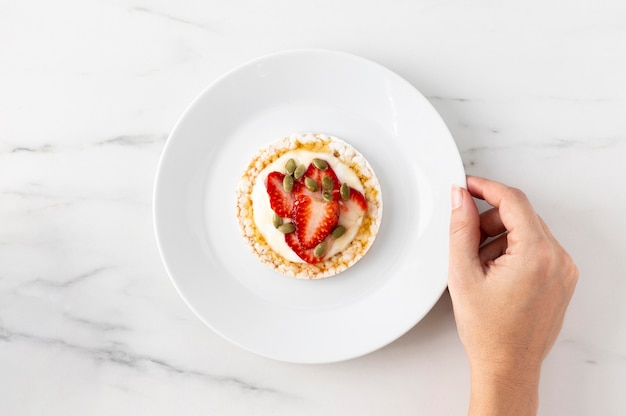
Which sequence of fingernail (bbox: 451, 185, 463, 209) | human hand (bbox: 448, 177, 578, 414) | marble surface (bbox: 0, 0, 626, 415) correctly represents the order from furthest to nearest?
marble surface (bbox: 0, 0, 626, 415) → fingernail (bbox: 451, 185, 463, 209) → human hand (bbox: 448, 177, 578, 414)

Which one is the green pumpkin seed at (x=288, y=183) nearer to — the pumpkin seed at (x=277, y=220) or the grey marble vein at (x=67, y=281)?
the pumpkin seed at (x=277, y=220)

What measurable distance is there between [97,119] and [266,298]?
3.08ft

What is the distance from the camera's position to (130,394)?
2123 mm

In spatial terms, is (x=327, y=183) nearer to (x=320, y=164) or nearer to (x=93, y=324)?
(x=320, y=164)

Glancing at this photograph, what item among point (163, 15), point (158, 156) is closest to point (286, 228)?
point (158, 156)

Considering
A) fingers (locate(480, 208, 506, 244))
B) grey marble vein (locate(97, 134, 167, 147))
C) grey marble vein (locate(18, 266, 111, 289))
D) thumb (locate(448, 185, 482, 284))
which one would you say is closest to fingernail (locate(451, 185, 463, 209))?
thumb (locate(448, 185, 482, 284))

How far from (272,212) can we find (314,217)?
15cm

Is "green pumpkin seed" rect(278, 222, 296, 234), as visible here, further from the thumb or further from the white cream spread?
the thumb

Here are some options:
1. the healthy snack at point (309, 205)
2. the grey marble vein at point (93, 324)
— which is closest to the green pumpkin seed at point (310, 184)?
the healthy snack at point (309, 205)

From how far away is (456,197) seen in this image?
193 cm

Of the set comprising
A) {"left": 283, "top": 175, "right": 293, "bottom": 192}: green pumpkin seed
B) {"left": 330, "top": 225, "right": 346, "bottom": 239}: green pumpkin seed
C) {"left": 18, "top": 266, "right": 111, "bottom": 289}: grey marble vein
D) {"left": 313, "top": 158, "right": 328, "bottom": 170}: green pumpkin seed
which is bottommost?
{"left": 18, "top": 266, "right": 111, "bottom": 289}: grey marble vein

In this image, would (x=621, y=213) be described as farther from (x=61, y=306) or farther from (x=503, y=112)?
(x=61, y=306)

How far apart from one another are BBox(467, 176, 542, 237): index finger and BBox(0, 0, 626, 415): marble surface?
0.24 metres

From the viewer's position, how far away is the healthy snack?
1.96 metres
